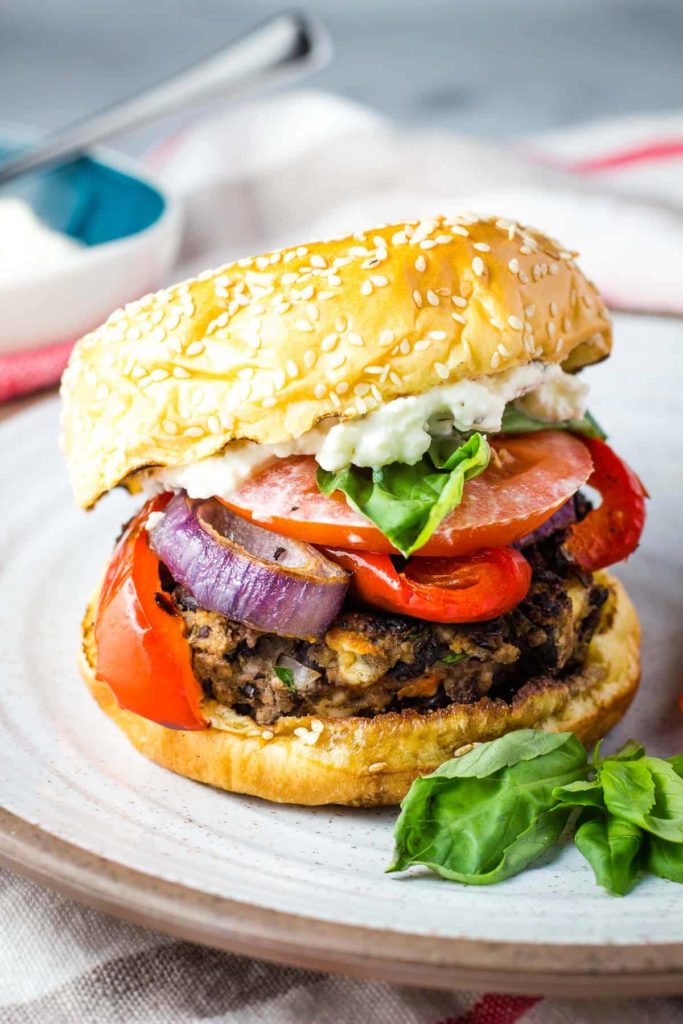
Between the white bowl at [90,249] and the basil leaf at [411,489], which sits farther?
the white bowl at [90,249]

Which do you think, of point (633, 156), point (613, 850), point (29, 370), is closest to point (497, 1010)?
point (613, 850)

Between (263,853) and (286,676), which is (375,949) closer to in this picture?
(263,853)

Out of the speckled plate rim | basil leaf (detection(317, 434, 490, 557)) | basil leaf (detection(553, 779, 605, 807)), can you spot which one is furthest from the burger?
the speckled plate rim

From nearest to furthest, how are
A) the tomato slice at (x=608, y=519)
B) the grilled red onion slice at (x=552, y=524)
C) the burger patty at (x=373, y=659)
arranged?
the burger patty at (x=373, y=659) < the grilled red onion slice at (x=552, y=524) < the tomato slice at (x=608, y=519)

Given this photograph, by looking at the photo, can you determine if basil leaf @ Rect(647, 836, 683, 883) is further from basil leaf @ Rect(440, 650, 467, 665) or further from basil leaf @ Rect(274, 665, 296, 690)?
basil leaf @ Rect(274, 665, 296, 690)

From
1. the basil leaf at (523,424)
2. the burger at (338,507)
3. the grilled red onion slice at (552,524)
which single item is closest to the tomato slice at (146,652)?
the burger at (338,507)

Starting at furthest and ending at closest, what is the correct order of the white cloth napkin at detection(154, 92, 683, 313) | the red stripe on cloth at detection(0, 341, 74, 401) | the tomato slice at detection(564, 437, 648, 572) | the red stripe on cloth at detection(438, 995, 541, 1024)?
the white cloth napkin at detection(154, 92, 683, 313) → the red stripe on cloth at detection(0, 341, 74, 401) → the tomato slice at detection(564, 437, 648, 572) → the red stripe on cloth at detection(438, 995, 541, 1024)

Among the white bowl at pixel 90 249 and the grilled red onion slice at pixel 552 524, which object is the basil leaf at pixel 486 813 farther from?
the white bowl at pixel 90 249

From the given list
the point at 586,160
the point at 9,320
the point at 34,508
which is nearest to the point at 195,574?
the point at 34,508
